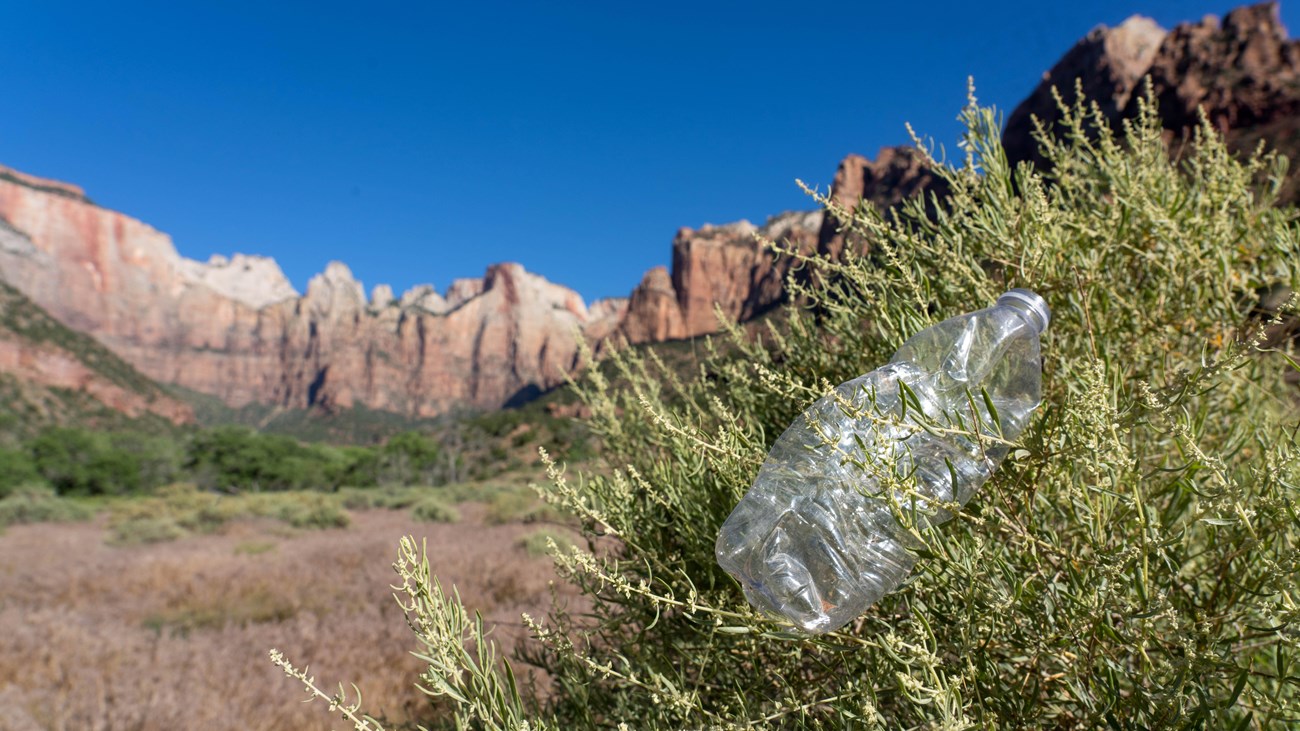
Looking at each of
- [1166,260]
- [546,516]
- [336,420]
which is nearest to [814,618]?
[1166,260]

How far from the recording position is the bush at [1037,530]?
0.92 meters

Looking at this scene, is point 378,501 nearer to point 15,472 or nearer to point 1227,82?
point 15,472

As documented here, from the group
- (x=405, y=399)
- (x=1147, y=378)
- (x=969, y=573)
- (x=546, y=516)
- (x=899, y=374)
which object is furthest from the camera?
(x=405, y=399)

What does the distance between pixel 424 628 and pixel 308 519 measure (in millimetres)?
21802

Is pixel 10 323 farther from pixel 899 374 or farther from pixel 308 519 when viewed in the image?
pixel 899 374

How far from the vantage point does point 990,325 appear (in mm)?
1248

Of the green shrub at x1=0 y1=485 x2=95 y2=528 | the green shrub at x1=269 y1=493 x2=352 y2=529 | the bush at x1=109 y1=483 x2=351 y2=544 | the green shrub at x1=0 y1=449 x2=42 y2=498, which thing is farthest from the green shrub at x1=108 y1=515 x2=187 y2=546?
the green shrub at x1=0 y1=449 x2=42 y2=498

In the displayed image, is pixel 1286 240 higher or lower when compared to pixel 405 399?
lower

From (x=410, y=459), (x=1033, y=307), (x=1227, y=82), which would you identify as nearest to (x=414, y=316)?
(x=410, y=459)

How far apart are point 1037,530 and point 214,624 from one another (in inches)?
419

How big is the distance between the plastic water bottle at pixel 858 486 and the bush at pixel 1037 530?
0.18ft

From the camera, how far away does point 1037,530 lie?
3.79ft

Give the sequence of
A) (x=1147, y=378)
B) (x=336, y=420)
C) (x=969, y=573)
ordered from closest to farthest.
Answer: (x=969, y=573) < (x=1147, y=378) < (x=336, y=420)

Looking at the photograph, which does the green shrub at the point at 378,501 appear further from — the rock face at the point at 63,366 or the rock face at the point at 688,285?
the rock face at the point at 688,285
